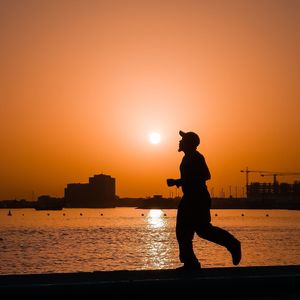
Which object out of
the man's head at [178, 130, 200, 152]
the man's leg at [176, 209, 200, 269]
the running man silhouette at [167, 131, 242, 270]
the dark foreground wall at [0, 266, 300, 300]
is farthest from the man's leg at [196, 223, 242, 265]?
the dark foreground wall at [0, 266, 300, 300]

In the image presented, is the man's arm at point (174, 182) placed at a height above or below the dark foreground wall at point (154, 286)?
above

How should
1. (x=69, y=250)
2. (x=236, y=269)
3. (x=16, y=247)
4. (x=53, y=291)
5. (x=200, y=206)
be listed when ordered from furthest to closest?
(x=16, y=247)
(x=69, y=250)
(x=200, y=206)
(x=236, y=269)
(x=53, y=291)

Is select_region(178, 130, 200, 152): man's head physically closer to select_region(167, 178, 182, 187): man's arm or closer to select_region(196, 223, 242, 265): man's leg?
select_region(167, 178, 182, 187): man's arm

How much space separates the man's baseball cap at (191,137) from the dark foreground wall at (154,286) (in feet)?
7.68

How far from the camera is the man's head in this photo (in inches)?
380

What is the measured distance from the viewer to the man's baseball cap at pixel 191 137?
31.7 feet

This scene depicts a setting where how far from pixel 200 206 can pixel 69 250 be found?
5959 cm

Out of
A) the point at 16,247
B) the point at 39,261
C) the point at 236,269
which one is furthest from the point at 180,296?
the point at 16,247

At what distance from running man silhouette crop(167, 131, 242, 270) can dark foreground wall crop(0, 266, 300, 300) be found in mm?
1384

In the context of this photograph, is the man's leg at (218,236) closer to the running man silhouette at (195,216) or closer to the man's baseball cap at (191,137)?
the running man silhouette at (195,216)

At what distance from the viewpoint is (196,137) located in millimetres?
9711

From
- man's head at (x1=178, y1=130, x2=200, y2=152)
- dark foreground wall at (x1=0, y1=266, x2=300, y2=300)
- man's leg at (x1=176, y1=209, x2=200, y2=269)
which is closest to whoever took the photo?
dark foreground wall at (x1=0, y1=266, x2=300, y2=300)

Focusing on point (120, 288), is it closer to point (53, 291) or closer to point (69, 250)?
point (53, 291)

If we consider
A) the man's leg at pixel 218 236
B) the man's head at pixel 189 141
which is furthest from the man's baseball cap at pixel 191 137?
the man's leg at pixel 218 236
